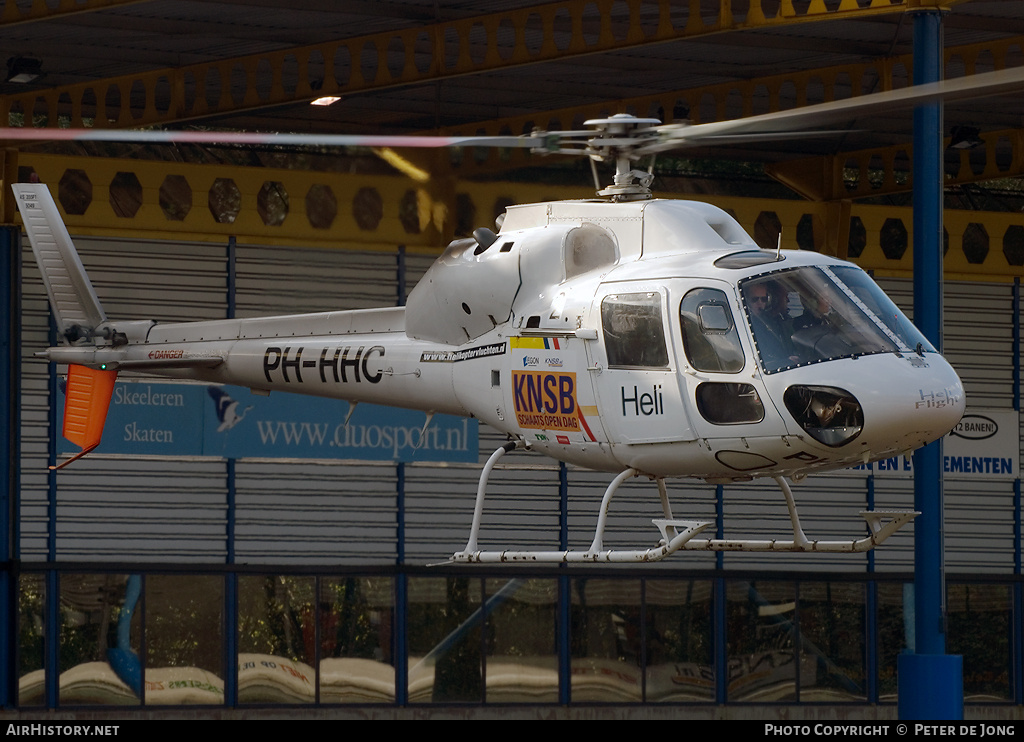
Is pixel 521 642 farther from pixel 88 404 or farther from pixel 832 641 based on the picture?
pixel 88 404

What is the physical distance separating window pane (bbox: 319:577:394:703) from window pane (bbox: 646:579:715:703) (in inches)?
154

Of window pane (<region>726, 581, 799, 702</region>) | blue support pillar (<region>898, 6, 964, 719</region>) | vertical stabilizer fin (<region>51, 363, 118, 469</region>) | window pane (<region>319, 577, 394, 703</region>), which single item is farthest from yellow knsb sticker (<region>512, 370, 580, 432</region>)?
window pane (<region>726, 581, 799, 702</region>)

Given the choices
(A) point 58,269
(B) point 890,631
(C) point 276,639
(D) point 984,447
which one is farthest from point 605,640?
(A) point 58,269

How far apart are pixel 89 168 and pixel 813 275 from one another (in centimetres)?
1267

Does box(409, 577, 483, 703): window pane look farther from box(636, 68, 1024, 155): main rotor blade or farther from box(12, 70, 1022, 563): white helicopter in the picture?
box(636, 68, 1024, 155): main rotor blade

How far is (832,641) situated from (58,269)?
43.5 feet

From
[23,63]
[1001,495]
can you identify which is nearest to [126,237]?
[23,63]

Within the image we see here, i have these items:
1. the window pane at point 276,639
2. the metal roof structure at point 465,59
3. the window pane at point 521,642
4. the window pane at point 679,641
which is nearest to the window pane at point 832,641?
the window pane at point 679,641

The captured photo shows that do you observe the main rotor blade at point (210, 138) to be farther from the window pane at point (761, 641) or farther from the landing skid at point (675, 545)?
the window pane at point (761, 641)

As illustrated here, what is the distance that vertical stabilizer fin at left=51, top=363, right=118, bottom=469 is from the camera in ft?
53.0

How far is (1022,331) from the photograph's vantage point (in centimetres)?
2553

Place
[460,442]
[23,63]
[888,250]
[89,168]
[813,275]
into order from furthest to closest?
1. [888,250]
2. [460,442]
3. [89,168]
4. [23,63]
5. [813,275]

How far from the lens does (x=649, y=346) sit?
483 inches

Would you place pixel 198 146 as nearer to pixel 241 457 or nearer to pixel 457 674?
pixel 241 457
